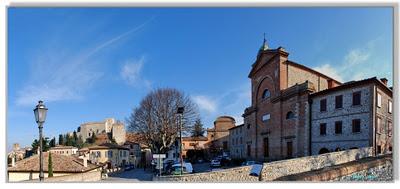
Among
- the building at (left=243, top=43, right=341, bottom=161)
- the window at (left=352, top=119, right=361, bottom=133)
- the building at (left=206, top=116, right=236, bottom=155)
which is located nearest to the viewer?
the window at (left=352, top=119, right=361, bottom=133)

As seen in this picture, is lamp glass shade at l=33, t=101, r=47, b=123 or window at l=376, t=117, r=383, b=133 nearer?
lamp glass shade at l=33, t=101, r=47, b=123

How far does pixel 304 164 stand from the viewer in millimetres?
8906

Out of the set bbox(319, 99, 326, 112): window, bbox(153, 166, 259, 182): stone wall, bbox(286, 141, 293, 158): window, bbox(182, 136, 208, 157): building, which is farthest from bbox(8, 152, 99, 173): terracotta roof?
bbox(182, 136, 208, 157): building

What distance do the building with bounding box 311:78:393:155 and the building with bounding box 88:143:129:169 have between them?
21629 millimetres

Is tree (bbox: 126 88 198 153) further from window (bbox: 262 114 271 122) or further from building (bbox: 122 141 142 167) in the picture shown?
building (bbox: 122 141 142 167)

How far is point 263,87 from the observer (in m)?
19.8

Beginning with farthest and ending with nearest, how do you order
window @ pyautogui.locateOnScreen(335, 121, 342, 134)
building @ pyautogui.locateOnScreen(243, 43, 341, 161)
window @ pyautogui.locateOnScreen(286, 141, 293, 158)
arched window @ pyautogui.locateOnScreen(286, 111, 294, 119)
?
1. arched window @ pyautogui.locateOnScreen(286, 111, 294, 119)
2. window @ pyautogui.locateOnScreen(286, 141, 293, 158)
3. building @ pyautogui.locateOnScreen(243, 43, 341, 161)
4. window @ pyautogui.locateOnScreen(335, 121, 342, 134)

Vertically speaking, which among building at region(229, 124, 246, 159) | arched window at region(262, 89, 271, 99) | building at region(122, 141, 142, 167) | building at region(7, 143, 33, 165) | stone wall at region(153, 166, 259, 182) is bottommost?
building at region(122, 141, 142, 167)

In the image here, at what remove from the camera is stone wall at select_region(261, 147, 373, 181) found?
26.6 feet

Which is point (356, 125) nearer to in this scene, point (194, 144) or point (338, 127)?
point (338, 127)

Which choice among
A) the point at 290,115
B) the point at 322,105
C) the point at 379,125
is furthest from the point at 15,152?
the point at 290,115

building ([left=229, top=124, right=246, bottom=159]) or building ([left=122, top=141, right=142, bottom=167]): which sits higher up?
building ([left=229, top=124, right=246, bottom=159])
